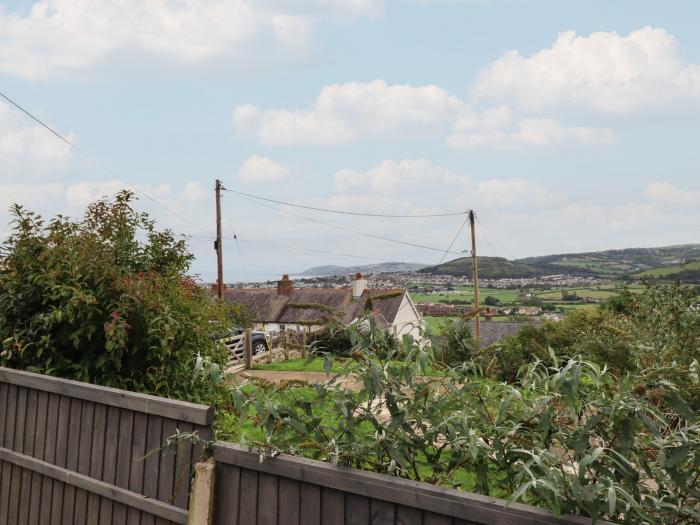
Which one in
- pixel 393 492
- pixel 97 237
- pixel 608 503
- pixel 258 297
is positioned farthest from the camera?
pixel 258 297

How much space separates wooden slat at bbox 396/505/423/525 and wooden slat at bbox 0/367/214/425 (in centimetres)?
120

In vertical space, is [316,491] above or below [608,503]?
below

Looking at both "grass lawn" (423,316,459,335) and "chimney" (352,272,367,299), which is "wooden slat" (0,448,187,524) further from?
"chimney" (352,272,367,299)

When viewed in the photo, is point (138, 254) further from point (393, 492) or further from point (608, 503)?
point (608, 503)

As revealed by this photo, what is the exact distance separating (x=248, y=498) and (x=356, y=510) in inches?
26.9

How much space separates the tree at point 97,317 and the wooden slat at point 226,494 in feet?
5.37

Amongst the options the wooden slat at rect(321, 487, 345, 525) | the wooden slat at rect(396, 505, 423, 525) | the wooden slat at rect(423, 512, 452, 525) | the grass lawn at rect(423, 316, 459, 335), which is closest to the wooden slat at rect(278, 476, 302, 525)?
the wooden slat at rect(321, 487, 345, 525)

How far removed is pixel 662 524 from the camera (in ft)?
6.66

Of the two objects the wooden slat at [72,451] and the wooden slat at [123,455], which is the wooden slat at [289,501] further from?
the wooden slat at [72,451]

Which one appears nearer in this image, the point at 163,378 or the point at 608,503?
the point at 608,503

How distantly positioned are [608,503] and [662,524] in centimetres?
22

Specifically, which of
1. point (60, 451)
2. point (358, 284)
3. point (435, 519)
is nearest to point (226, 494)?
point (435, 519)

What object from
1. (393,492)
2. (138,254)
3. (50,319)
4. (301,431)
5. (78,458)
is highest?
(138,254)

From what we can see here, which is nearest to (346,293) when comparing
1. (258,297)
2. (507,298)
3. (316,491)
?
(258,297)
